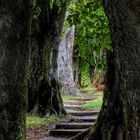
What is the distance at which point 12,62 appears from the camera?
23.6ft

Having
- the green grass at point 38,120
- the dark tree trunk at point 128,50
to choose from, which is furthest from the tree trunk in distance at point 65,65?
the dark tree trunk at point 128,50

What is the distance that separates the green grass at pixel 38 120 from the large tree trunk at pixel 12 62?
6.40m

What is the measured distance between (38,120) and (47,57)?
10.0 feet

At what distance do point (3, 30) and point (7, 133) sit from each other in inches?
65.1

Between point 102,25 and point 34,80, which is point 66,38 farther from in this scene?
point 102,25

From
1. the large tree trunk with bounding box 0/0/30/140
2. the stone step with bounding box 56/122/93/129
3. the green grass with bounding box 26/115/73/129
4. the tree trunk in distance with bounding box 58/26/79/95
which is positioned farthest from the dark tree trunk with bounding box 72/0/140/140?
the tree trunk in distance with bounding box 58/26/79/95

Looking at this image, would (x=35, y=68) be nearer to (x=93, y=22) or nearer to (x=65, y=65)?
(x=93, y=22)

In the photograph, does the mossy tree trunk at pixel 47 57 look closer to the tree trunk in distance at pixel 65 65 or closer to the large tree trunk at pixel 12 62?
the large tree trunk at pixel 12 62

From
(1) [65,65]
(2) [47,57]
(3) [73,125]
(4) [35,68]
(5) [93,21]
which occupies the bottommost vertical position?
(3) [73,125]

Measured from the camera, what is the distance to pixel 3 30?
716 cm

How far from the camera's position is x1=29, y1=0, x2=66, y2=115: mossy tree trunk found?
16562 mm

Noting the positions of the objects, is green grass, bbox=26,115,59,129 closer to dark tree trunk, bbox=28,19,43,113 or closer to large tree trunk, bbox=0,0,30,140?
dark tree trunk, bbox=28,19,43,113

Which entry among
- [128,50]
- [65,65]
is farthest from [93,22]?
[65,65]

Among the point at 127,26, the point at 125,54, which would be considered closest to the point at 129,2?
the point at 127,26
